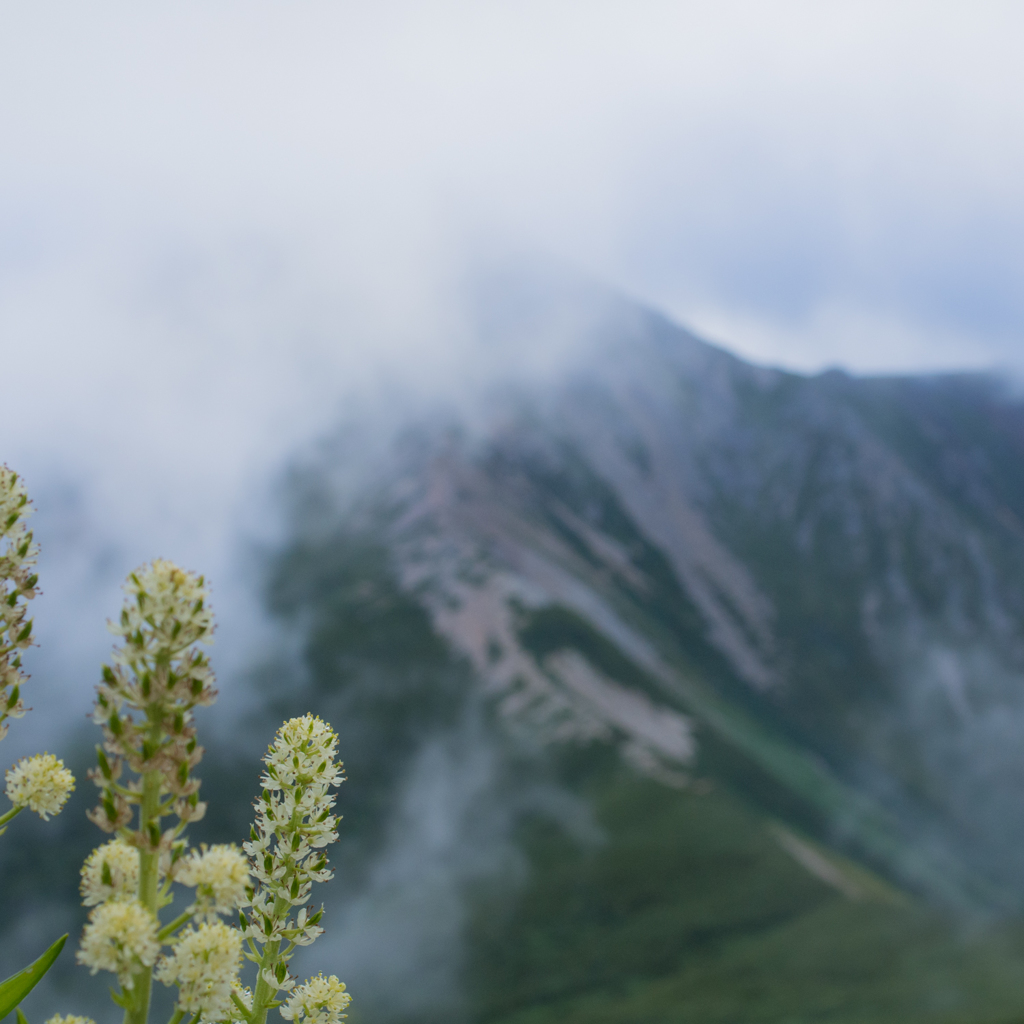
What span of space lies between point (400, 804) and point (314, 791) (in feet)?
578

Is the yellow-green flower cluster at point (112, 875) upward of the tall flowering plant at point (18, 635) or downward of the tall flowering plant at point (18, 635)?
downward

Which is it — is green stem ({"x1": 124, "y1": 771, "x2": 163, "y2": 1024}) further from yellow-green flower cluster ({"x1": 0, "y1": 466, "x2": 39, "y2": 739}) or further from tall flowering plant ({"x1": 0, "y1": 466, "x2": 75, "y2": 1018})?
yellow-green flower cluster ({"x1": 0, "y1": 466, "x2": 39, "y2": 739})

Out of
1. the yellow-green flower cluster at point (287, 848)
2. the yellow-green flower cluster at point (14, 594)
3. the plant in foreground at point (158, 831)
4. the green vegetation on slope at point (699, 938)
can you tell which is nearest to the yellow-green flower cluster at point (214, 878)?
the plant in foreground at point (158, 831)

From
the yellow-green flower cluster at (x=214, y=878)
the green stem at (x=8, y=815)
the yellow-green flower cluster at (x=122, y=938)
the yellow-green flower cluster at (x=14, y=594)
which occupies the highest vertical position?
the yellow-green flower cluster at (x=14, y=594)

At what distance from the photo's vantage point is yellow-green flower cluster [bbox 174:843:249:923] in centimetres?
324

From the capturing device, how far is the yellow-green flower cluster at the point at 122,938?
10.1 feet

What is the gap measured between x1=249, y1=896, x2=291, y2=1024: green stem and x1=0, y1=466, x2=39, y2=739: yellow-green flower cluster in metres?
1.43

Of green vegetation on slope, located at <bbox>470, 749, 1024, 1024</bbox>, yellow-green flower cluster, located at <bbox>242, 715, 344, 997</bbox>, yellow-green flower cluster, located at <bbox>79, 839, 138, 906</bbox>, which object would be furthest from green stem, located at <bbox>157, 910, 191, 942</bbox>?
green vegetation on slope, located at <bbox>470, 749, 1024, 1024</bbox>

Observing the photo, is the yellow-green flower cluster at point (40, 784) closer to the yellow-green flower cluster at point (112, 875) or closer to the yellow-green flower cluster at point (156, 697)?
the yellow-green flower cluster at point (112, 875)

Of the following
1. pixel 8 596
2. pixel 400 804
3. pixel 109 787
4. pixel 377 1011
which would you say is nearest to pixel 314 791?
pixel 109 787

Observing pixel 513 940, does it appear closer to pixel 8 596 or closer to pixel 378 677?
pixel 378 677

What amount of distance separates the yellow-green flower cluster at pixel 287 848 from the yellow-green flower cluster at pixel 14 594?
118 centimetres

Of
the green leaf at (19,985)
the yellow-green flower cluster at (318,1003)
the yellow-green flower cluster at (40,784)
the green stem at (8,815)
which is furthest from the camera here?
the yellow-green flower cluster at (40,784)

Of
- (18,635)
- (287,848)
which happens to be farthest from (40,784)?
(287,848)
